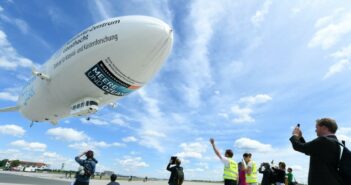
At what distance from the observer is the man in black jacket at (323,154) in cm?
468

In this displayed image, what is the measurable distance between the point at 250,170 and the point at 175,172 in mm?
2701

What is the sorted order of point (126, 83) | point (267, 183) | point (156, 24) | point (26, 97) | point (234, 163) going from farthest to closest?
point (26, 97) → point (126, 83) → point (156, 24) → point (267, 183) → point (234, 163)

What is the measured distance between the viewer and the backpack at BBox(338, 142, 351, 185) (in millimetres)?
4566

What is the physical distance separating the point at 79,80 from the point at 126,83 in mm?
2839

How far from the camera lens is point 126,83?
19.9 m

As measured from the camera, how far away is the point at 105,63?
60.0ft

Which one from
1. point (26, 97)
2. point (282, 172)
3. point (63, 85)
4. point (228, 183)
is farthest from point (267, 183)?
point (26, 97)

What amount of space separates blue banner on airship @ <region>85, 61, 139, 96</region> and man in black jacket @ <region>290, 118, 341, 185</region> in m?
14.9

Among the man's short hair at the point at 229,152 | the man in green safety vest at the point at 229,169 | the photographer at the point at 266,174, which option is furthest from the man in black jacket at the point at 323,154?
the photographer at the point at 266,174

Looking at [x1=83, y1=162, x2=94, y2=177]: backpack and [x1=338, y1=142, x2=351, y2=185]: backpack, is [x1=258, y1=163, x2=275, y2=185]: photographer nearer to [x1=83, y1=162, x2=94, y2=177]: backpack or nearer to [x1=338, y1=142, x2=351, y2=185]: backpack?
[x1=83, y1=162, x2=94, y2=177]: backpack

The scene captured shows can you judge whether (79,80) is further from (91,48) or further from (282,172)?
(282,172)

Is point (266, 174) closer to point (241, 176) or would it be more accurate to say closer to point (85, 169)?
point (241, 176)

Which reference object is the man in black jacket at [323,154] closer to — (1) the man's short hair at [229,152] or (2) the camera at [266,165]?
(1) the man's short hair at [229,152]

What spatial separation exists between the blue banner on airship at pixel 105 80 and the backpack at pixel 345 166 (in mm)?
15355
